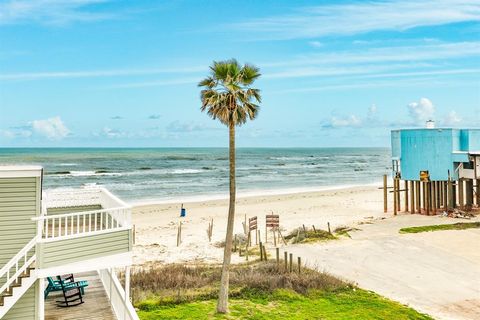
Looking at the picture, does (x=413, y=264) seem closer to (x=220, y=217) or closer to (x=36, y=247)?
(x=36, y=247)

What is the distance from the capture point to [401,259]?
2205cm

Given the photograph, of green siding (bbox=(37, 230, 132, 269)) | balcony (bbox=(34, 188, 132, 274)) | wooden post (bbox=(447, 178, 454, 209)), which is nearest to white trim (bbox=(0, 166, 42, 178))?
balcony (bbox=(34, 188, 132, 274))

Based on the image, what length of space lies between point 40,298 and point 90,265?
1.26 meters

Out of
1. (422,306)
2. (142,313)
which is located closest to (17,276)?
(142,313)

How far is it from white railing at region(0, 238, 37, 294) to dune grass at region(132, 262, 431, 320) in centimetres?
486

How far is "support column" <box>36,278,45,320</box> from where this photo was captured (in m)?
9.94

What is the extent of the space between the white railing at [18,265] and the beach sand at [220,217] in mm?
12318

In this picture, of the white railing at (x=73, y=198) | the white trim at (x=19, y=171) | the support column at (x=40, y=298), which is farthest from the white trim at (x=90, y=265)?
the white railing at (x=73, y=198)

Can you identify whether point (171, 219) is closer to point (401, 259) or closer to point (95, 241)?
point (401, 259)

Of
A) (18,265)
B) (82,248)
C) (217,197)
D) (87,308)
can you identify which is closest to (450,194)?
(217,197)

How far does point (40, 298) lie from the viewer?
398 inches

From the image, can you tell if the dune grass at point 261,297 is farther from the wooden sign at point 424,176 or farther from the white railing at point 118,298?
the wooden sign at point 424,176

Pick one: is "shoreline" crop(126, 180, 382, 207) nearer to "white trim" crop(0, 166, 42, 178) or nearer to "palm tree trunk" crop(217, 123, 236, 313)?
"palm tree trunk" crop(217, 123, 236, 313)

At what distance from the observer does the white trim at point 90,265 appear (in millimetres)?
9711
